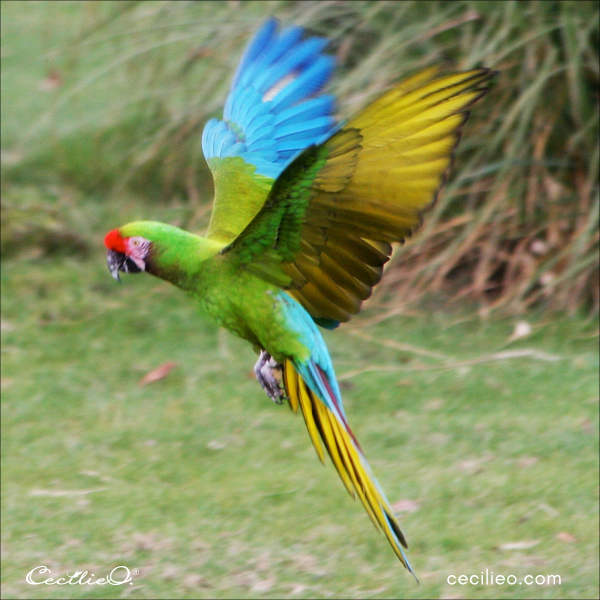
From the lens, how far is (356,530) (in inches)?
153

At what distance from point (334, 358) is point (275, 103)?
115 inches

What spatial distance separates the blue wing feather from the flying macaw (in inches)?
3.4

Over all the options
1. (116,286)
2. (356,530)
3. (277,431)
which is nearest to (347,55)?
(116,286)

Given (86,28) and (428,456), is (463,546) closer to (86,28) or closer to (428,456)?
(428,456)

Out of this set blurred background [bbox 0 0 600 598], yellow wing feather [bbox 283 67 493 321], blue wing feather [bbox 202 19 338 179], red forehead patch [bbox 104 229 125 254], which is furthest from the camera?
blurred background [bbox 0 0 600 598]

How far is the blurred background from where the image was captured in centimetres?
380

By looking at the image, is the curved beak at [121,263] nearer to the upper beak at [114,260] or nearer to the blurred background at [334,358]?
the upper beak at [114,260]

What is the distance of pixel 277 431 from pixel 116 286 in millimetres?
1582

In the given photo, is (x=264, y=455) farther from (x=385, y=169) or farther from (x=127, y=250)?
(x=385, y=169)

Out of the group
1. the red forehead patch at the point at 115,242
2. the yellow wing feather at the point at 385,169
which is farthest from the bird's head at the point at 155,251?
the yellow wing feather at the point at 385,169

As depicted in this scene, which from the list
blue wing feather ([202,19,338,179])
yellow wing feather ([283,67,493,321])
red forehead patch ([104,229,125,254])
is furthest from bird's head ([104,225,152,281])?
blue wing feather ([202,19,338,179])

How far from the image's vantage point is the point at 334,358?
4992mm
